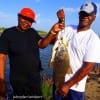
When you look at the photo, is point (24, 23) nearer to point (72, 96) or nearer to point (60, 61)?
point (60, 61)

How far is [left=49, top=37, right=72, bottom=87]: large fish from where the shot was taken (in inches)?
214

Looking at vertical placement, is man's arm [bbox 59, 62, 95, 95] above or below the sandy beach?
above

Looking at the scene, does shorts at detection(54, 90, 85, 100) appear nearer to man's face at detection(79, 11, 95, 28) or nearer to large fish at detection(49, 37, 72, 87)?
large fish at detection(49, 37, 72, 87)

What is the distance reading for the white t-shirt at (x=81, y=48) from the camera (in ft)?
18.0

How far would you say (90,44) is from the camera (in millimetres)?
5477

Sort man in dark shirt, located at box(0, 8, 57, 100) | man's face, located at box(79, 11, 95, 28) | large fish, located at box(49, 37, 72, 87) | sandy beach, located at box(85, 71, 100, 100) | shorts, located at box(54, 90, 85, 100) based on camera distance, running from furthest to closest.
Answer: sandy beach, located at box(85, 71, 100, 100) < man in dark shirt, located at box(0, 8, 57, 100) < shorts, located at box(54, 90, 85, 100) < man's face, located at box(79, 11, 95, 28) < large fish, located at box(49, 37, 72, 87)

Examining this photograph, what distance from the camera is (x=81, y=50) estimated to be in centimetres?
553

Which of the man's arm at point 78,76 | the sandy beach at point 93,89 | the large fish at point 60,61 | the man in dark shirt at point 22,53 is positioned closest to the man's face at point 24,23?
the man in dark shirt at point 22,53

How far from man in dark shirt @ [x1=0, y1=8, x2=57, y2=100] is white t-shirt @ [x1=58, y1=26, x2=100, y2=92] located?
0.62 meters

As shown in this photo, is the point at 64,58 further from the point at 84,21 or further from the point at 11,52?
the point at 11,52

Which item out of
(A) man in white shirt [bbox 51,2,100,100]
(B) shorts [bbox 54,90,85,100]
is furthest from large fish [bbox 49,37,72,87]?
(B) shorts [bbox 54,90,85,100]

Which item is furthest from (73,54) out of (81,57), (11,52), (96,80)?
(96,80)

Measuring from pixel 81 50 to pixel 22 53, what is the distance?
1090 mm

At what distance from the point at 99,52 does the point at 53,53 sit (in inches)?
24.7
